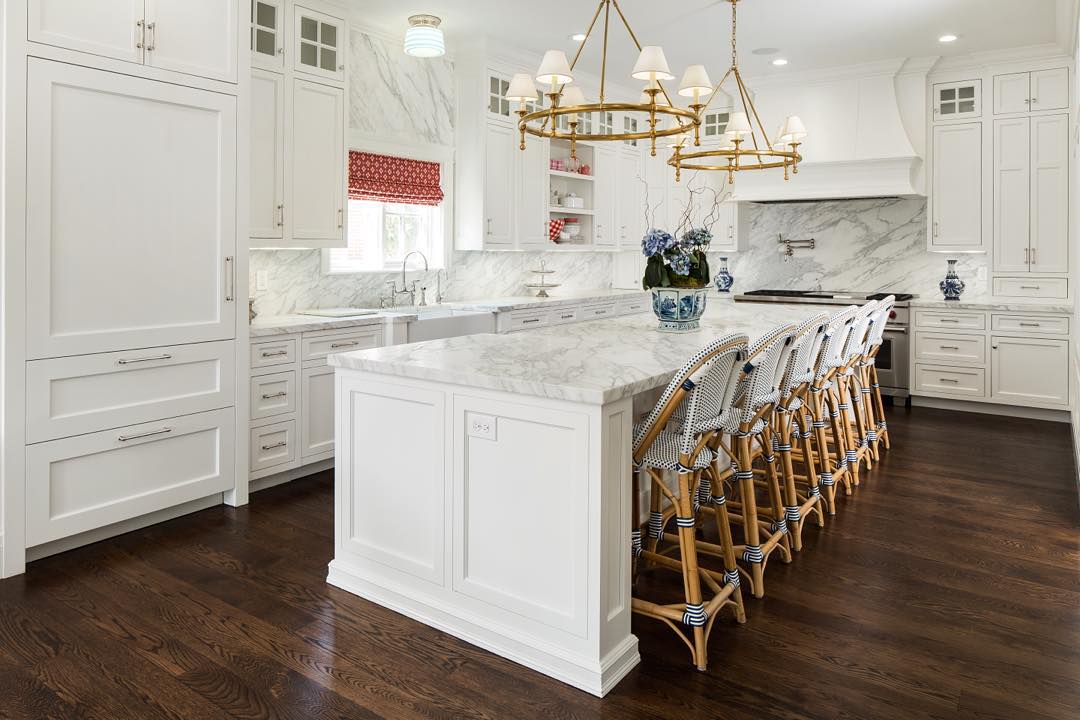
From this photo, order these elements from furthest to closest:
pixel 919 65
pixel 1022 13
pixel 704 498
Result: pixel 919 65
pixel 1022 13
pixel 704 498

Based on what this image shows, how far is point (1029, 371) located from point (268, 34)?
5659mm

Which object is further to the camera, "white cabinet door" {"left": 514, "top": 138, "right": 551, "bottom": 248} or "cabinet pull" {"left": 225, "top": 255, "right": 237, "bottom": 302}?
"white cabinet door" {"left": 514, "top": 138, "right": 551, "bottom": 248}

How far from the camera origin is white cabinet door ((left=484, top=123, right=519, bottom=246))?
5.84m

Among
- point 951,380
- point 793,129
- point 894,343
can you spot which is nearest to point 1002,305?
point 951,380

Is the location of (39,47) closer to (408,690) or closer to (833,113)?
(408,690)

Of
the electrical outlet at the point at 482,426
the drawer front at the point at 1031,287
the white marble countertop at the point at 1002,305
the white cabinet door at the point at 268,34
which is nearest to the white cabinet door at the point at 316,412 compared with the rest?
the white cabinet door at the point at 268,34

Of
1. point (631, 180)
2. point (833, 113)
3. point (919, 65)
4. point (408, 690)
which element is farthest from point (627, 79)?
point (408, 690)

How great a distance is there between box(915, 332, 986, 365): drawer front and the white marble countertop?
0.74ft

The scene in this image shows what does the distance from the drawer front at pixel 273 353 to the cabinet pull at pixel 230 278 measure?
33 centimetres

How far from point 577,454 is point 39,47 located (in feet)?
8.23

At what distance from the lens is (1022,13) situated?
5.09 meters

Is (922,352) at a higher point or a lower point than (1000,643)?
higher

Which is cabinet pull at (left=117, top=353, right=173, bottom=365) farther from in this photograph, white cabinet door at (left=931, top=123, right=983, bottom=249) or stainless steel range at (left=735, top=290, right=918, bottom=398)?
white cabinet door at (left=931, top=123, right=983, bottom=249)

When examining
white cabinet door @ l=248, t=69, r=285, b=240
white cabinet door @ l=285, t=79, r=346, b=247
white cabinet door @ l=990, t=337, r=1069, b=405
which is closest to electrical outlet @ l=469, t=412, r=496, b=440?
white cabinet door @ l=248, t=69, r=285, b=240
